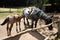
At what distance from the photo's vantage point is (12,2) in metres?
26.3

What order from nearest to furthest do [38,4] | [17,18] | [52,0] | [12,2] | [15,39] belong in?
[15,39] < [17,18] < [38,4] < [52,0] < [12,2]

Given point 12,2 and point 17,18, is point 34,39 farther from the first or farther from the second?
point 12,2

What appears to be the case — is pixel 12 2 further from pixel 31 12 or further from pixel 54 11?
pixel 31 12

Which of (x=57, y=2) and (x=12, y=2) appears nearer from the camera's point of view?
(x=57, y=2)

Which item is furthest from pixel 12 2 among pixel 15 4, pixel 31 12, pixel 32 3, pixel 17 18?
pixel 17 18

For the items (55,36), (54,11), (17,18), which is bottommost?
(54,11)

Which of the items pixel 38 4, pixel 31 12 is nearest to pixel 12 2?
pixel 38 4

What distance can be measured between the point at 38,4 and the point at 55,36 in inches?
517

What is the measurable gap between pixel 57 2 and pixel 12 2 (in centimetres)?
610

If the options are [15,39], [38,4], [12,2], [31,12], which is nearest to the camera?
[15,39]

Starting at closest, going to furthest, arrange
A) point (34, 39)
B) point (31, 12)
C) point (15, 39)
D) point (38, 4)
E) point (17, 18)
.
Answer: point (15, 39), point (34, 39), point (17, 18), point (31, 12), point (38, 4)

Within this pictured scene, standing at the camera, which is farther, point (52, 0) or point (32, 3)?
point (32, 3)

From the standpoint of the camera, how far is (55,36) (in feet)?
30.5

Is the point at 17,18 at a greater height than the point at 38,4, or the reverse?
the point at 17,18
